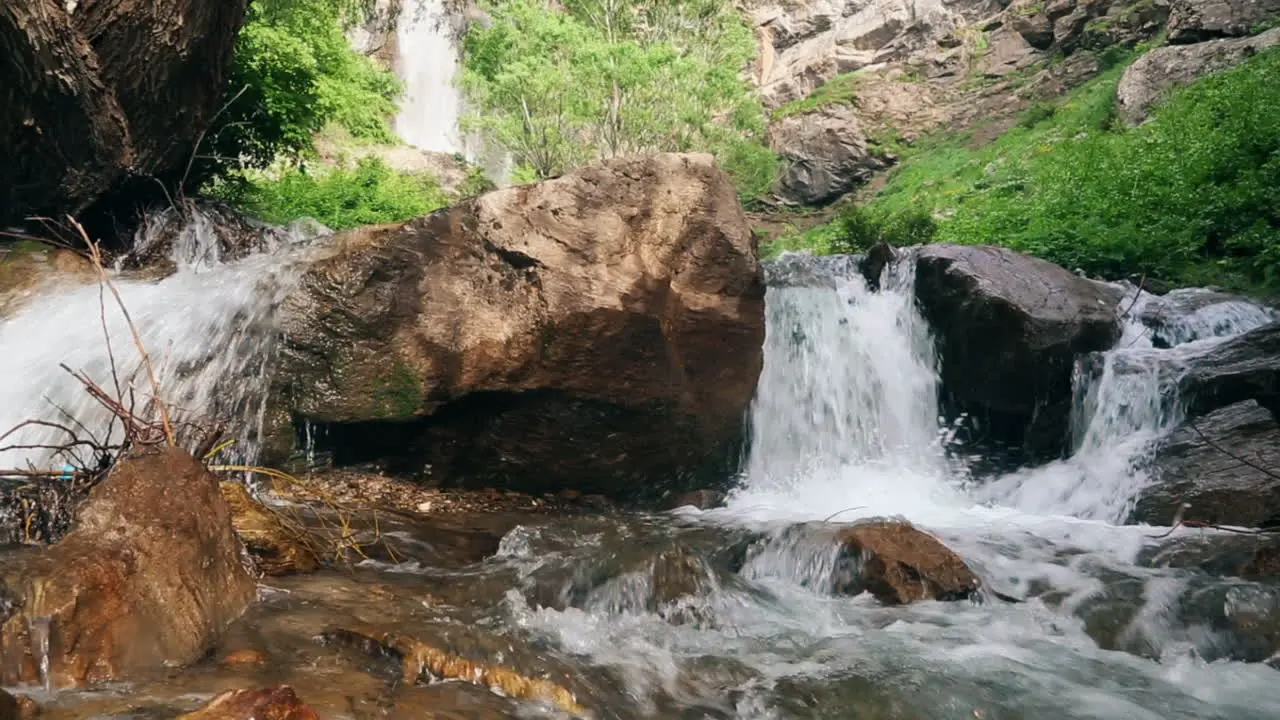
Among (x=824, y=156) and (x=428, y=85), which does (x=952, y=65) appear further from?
(x=428, y=85)

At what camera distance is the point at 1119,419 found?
8.41 meters

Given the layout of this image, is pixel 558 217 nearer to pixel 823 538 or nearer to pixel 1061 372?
pixel 823 538

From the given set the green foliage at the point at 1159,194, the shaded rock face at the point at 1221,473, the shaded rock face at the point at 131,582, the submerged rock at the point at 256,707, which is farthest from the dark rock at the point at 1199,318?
the submerged rock at the point at 256,707

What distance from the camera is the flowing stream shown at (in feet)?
11.9

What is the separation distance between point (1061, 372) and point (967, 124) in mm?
20608

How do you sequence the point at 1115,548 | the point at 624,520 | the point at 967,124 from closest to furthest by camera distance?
the point at 1115,548 → the point at 624,520 → the point at 967,124

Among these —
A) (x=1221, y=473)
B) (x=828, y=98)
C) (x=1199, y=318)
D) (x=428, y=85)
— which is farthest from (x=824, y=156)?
(x=1221, y=473)

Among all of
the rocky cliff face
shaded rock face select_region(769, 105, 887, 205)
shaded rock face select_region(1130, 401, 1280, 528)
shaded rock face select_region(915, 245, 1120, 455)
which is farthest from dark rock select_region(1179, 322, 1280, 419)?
shaded rock face select_region(769, 105, 887, 205)

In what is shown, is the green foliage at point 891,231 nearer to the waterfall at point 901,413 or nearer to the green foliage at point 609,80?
the green foliage at point 609,80

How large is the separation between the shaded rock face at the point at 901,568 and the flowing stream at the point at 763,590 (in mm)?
117

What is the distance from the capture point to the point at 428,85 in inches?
1353

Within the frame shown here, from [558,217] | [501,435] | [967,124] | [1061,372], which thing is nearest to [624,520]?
[501,435]

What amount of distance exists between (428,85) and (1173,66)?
25886 mm

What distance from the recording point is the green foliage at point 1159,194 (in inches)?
446
